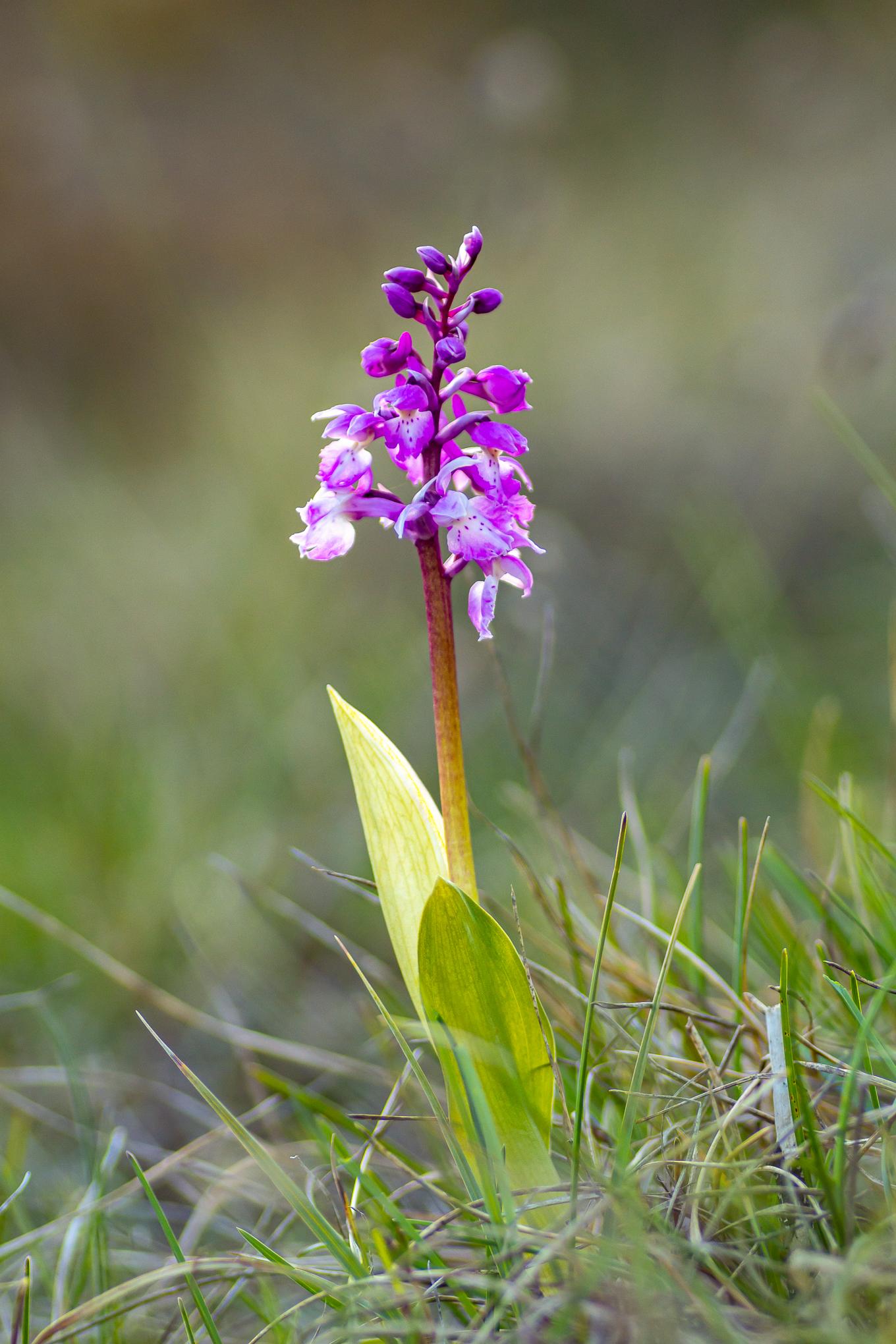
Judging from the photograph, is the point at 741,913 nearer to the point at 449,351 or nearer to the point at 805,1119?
the point at 805,1119

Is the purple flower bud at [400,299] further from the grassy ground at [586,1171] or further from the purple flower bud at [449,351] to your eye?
the grassy ground at [586,1171]

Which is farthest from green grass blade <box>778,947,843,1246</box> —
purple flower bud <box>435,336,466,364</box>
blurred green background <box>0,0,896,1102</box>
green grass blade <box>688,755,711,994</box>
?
blurred green background <box>0,0,896,1102</box>

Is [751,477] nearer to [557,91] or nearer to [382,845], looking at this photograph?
[557,91]

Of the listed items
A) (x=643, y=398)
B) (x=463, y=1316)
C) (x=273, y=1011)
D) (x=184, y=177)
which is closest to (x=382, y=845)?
(x=463, y=1316)

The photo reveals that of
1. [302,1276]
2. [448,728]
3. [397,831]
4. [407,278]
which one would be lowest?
[302,1276]

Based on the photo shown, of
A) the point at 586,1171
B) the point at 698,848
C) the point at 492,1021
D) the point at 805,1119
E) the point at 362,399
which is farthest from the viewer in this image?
the point at 362,399

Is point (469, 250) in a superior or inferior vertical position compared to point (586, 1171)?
superior

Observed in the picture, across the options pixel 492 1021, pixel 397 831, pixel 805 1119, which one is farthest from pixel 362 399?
pixel 805 1119

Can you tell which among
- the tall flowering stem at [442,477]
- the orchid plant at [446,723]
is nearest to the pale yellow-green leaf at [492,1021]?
the orchid plant at [446,723]
